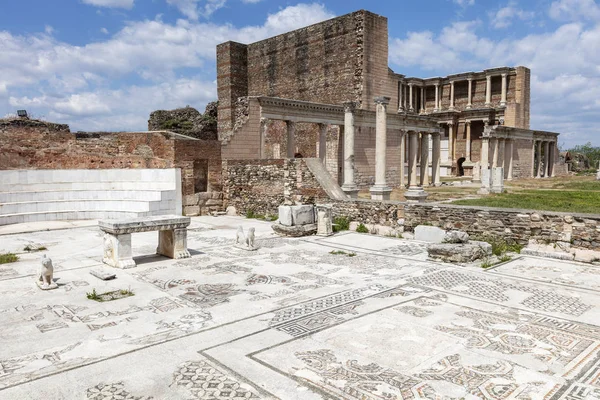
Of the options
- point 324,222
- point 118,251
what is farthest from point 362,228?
point 118,251

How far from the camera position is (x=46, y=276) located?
6.97m

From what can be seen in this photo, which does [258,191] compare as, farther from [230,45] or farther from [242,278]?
[230,45]

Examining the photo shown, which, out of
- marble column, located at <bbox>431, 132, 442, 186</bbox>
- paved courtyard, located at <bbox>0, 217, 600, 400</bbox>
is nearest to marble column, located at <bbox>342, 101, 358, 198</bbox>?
paved courtyard, located at <bbox>0, 217, 600, 400</bbox>

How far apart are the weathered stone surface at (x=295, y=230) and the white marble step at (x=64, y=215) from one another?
505 centimetres

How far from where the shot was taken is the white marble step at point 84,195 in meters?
14.5

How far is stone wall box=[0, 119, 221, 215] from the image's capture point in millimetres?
15953

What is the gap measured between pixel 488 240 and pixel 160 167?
1117cm

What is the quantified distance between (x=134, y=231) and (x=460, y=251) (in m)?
5.97

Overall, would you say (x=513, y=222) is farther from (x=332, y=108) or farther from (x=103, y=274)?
(x=332, y=108)

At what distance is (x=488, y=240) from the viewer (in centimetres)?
984

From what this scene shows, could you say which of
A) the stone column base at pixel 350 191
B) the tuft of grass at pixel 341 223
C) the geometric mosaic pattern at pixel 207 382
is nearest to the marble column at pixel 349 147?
the stone column base at pixel 350 191

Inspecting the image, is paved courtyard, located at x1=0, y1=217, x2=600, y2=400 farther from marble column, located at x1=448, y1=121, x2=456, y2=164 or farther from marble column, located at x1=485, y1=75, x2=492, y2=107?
marble column, located at x1=485, y1=75, x2=492, y2=107

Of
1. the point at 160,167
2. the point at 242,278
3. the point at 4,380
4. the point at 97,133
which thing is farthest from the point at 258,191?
the point at 4,380

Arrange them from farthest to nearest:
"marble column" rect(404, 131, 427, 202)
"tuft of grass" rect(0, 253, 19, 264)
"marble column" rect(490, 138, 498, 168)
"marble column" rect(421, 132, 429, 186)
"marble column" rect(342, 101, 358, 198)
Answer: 1. "marble column" rect(490, 138, 498, 168)
2. "marble column" rect(421, 132, 429, 186)
3. "marble column" rect(342, 101, 358, 198)
4. "marble column" rect(404, 131, 427, 202)
5. "tuft of grass" rect(0, 253, 19, 264)
